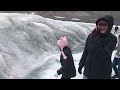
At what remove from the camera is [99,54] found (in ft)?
11.2

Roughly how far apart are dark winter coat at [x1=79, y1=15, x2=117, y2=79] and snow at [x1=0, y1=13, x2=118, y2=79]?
0.60 ft

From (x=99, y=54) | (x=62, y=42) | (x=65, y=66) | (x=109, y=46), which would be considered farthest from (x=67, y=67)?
(x=109, y=46)

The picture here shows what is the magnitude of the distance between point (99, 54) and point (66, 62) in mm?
468

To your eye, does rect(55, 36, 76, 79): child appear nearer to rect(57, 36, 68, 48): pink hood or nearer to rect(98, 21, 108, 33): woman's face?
rect(57, 36, 68, 48): pink hood

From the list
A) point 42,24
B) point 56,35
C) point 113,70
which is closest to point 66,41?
point 56,35

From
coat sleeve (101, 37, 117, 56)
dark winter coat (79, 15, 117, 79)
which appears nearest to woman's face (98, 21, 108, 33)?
dark winter coat (79, 15, 117, 79)

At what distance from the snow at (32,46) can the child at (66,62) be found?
6cm

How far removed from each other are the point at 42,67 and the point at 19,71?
0.32m

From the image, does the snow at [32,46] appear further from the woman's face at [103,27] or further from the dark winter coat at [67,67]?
the woman's face at [103,27]

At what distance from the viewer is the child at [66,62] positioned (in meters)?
→ 3.52

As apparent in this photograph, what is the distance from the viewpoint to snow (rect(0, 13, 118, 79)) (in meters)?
3.56

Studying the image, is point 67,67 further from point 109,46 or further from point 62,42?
point 109,46

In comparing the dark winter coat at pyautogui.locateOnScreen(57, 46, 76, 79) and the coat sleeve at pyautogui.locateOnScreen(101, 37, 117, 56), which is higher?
the coat sleeve at pyautogui.locateOnScreen(101, 37, 117, 56)

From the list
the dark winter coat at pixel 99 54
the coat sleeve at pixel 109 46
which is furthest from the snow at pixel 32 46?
the coat sleeve at pixel 109 46
